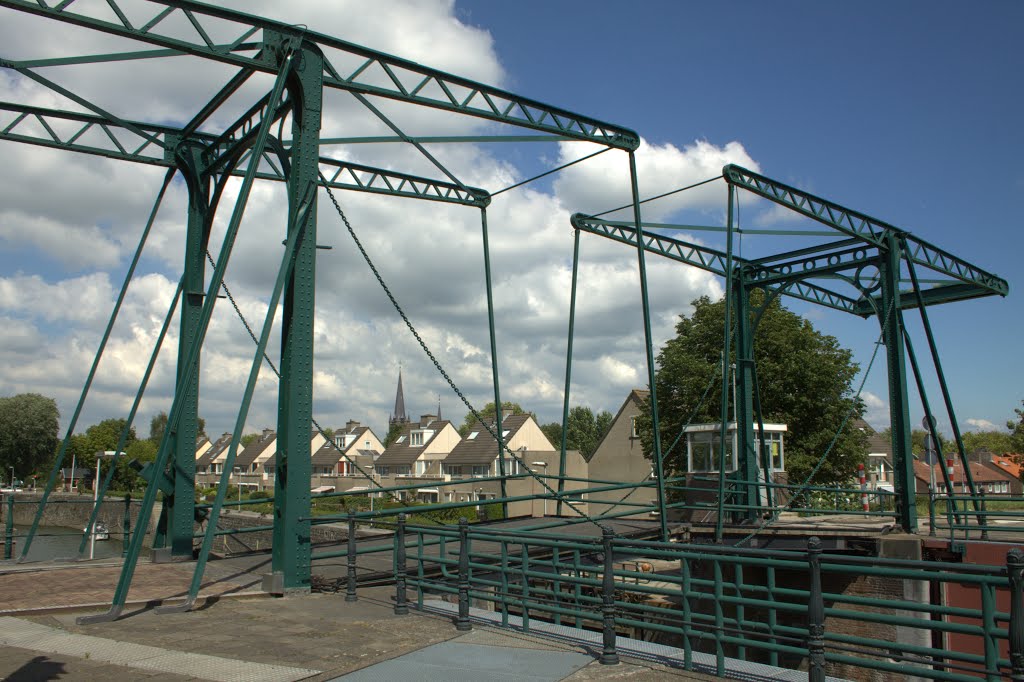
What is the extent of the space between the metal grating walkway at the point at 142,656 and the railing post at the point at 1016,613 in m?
5.11

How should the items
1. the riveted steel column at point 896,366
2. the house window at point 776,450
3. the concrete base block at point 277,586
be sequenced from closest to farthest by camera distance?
the concrete base block at point 277,586
the riveted steel column at point 896,366
the house window at point 776,450

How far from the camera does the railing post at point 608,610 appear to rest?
23.2ft

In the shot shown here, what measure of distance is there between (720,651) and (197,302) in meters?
10.0

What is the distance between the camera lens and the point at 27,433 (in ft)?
258

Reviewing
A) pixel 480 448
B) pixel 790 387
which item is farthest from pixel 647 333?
pixel 480 448

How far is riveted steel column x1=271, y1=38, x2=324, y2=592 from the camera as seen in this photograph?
1027 cm

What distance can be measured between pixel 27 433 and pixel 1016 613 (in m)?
90.1

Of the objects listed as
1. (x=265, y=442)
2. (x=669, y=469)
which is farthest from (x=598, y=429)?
(x=669, y=469)

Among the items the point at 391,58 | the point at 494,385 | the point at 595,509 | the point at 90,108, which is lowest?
the point at 595,509

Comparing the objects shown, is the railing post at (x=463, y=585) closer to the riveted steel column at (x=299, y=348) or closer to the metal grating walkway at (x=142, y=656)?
the metal grating walkway at (x=142, y=656)

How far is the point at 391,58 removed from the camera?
11.5 m

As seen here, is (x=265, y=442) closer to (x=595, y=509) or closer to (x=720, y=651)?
(x=595, y=509)

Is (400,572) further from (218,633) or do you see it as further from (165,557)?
(165,557)

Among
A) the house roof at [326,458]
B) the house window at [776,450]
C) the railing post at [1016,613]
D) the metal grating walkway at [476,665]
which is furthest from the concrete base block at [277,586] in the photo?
the house roof at [326,458]
